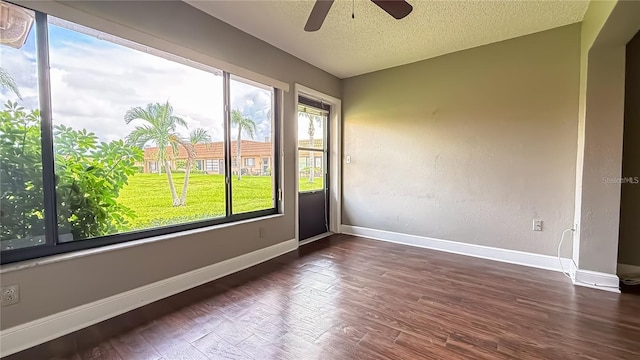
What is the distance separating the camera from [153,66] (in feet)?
7.90

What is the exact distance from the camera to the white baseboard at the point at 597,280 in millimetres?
2496

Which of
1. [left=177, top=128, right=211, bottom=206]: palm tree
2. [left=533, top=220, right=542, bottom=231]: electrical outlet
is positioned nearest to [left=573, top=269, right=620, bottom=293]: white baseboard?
[left=533, top=220, right=542, bottom=231]: electrical outlet

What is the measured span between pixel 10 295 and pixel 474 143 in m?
4.51

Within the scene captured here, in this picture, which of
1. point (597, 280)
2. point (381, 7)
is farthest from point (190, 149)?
point (597, 280)

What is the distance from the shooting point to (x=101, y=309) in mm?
A: 2025

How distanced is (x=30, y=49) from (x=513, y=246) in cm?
488

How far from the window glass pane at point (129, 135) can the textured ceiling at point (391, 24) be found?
750 mm

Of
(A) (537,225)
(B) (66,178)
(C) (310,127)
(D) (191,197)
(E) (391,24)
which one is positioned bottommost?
(A) (537,225)

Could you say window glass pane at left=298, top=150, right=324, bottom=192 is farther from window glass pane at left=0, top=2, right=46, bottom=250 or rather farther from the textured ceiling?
window glass pane at left=0, top=2, right=46, bottom=250

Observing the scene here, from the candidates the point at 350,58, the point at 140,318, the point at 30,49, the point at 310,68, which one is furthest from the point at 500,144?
the point at 30,49

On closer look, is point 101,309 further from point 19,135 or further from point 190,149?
point 190,149

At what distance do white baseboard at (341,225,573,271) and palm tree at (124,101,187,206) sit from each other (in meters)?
3.00

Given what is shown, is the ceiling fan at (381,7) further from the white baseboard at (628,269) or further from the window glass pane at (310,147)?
the white baseboard at (628,269)

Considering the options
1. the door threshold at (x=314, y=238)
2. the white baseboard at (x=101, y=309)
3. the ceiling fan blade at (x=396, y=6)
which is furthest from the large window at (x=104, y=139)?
the ceiling fan blade at (x=396, y=6)
